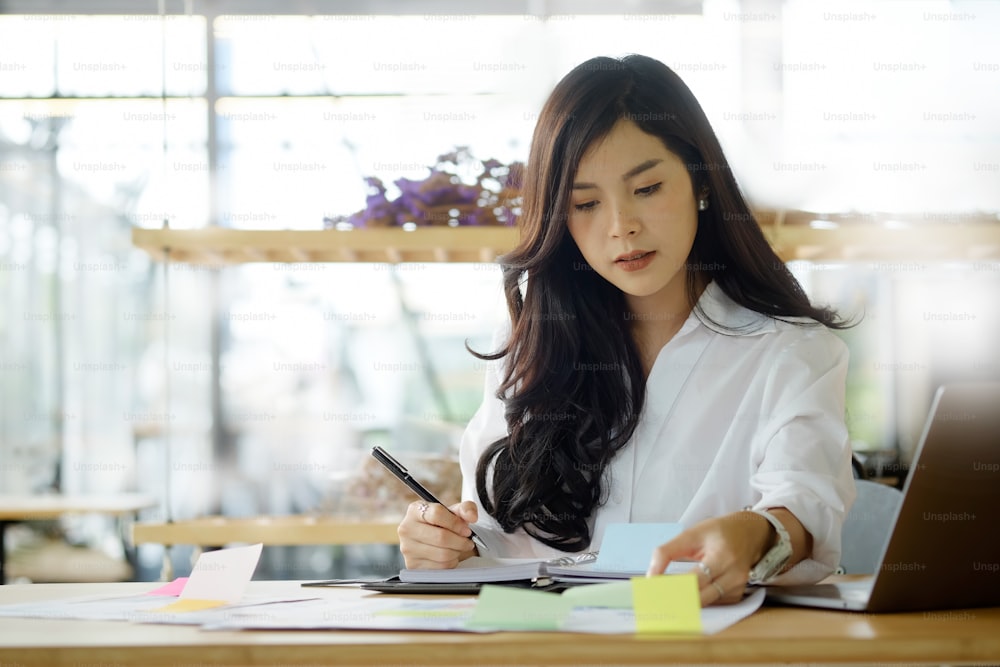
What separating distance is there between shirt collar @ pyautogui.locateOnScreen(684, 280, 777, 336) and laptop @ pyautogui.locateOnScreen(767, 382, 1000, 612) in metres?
0.63

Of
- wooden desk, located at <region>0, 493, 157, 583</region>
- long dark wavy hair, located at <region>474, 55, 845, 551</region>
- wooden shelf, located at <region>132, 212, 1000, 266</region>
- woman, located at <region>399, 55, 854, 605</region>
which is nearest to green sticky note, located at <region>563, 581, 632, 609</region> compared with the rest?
woman, located at <region>399, 55, 854, 605</region>

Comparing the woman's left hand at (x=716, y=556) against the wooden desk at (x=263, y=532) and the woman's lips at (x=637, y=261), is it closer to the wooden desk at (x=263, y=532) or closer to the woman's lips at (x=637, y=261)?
the woman's lips at (x=637, y=261)

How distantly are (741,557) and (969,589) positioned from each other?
214mm

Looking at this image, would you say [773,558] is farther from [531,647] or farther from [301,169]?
[301,169]

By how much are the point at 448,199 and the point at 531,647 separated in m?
1.72

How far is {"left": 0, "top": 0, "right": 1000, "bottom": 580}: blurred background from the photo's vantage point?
380cm

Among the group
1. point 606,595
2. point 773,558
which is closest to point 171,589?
point 606,595

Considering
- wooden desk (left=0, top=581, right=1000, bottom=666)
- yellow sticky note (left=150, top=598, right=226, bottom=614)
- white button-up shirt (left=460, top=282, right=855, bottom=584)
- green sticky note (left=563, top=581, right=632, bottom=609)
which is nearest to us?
wooden desk (left=0, top=581, right=1000, bottom=666)

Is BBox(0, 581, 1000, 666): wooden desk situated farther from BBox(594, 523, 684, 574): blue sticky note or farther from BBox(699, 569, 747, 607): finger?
BBox(594, 523, 684, 574): blue sticky note

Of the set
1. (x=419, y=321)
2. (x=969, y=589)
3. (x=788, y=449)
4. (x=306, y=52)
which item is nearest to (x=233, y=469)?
(x=419, y=321)

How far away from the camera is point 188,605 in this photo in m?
1.05

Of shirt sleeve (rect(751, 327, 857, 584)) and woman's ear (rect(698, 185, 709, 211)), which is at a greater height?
woman's ear (rect(698, 185, 709, 211))

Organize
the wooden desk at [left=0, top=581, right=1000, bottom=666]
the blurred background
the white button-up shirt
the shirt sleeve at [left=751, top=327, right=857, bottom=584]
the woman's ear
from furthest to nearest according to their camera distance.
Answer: the blurred background → the woman's ear → the white button-up shirt → the shirt sleeve at [left=751, top=327, right=857, bottom=584] → the wooden desk at [left=0, top=581, right=1000, bottom=666]

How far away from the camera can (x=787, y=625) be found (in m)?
0.85
